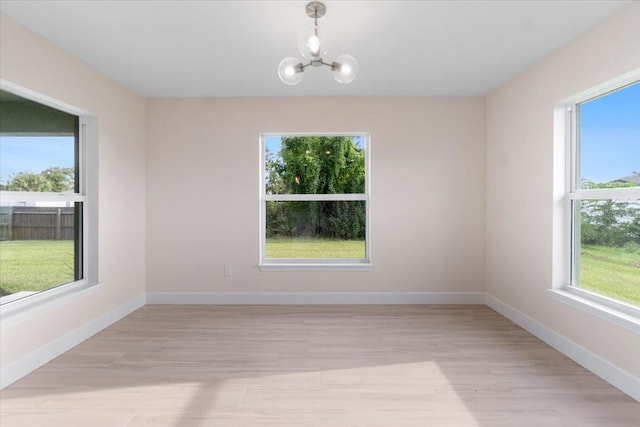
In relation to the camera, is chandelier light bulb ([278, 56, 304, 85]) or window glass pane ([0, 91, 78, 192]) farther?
window glass pane ([0, 91, 78, 192])

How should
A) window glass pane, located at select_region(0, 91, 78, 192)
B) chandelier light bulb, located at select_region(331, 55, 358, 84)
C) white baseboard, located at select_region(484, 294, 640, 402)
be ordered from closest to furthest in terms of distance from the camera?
chandelier light bulb, located at select_region(331, 55, 358, 84) < white baseboard, located at select_region(484, 294, 640, 402) < window glass pane, located at select_region(0, 91, 78, 192)

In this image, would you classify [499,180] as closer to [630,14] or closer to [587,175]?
[587,175]

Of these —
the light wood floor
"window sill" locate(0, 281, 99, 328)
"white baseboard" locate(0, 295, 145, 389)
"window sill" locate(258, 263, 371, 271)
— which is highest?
"window sill" locate(258, 263, 371, 271)

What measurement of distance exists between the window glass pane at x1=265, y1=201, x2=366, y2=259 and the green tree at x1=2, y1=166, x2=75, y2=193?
6.84 feet

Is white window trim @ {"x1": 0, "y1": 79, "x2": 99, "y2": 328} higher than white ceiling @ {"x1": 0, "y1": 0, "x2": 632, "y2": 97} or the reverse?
the reverse

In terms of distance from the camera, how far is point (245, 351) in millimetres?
3016

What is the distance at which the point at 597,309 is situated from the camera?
2613mm

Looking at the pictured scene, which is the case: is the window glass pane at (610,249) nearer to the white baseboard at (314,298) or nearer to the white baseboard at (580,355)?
the white baseboard at (580,355)

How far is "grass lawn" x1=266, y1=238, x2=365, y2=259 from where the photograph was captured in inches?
179

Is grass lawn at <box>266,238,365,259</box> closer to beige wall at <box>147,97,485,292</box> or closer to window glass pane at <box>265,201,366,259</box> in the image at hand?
window glass pane at <box>265,201,366,259</box>

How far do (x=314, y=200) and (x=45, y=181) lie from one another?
2708mm

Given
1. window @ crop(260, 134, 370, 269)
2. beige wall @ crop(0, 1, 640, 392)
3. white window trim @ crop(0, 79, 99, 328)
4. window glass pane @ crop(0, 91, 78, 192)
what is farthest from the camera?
window @ crop(260, 134, 370, 269)

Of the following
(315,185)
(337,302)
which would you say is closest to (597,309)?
(337,302)

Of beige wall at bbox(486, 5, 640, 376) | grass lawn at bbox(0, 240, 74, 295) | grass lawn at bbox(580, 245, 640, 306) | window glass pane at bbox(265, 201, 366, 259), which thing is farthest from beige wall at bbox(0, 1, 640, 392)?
grass lawn at bbox(580, 245, 640, 306)
